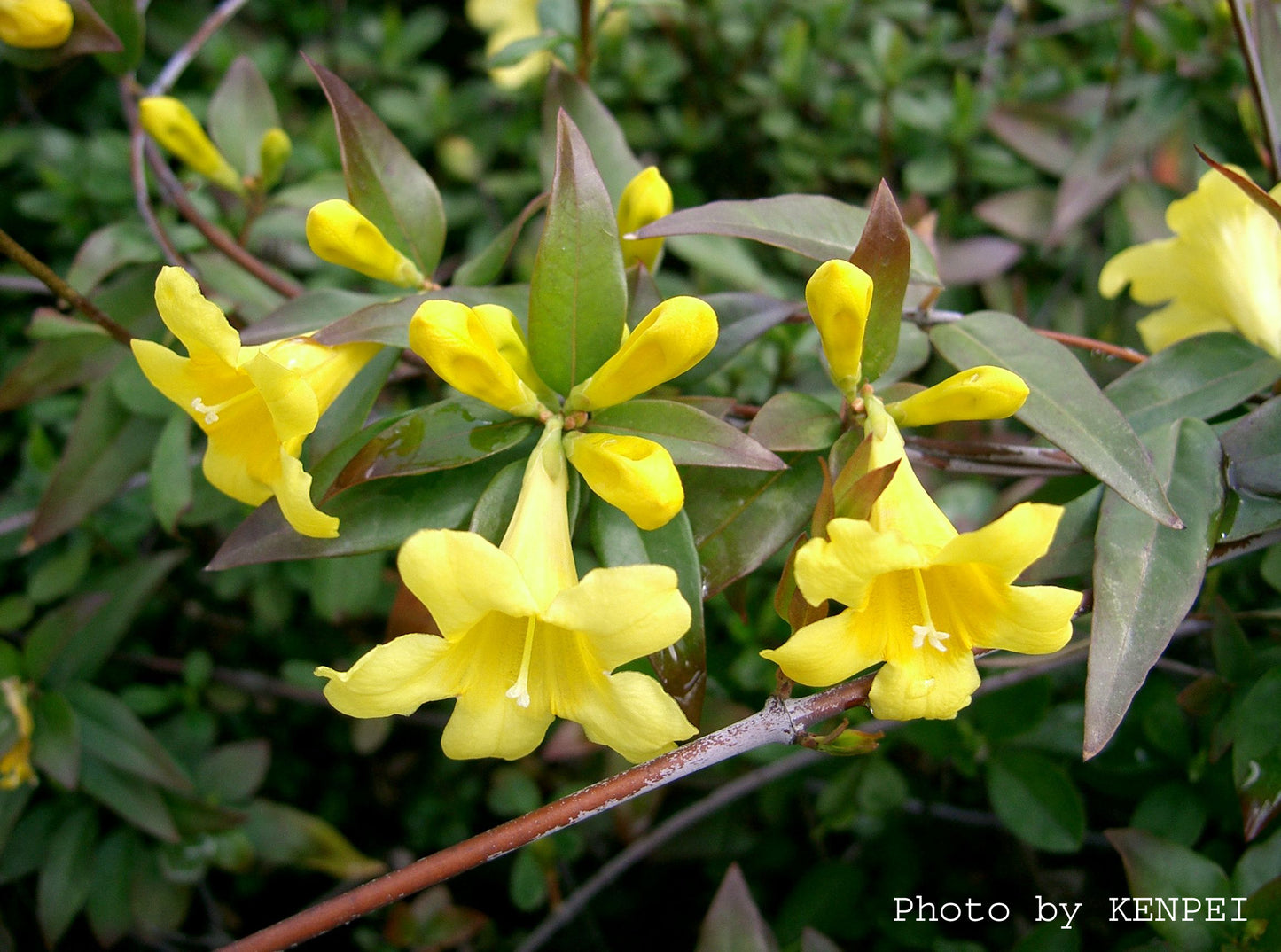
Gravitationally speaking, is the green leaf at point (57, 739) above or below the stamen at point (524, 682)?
below

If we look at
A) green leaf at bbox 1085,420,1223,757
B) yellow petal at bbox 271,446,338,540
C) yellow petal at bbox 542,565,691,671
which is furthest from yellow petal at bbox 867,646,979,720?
yellow petal at bbox 271,446,338,540

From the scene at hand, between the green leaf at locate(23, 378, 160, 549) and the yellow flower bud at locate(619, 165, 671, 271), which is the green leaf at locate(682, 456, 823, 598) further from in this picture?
the green leaf at locate(23, 378, 160, 549)

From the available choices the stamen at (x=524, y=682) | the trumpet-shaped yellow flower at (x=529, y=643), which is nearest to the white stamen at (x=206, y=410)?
the trumpet-shaped yellow flower at (x=529, y=643)

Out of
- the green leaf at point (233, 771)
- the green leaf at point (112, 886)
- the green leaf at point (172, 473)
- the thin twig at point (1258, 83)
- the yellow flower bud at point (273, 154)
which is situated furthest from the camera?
the green leaf at point (233, 771)

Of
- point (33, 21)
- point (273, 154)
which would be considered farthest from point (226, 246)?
point (33, 21)

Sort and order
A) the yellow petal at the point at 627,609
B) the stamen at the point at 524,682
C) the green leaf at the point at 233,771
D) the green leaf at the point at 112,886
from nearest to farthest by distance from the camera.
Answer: the yellow petal at the point at 627,609 < the stamen at the point at 524,682 < the green leaf at the point at 112,886 < the green leaf at the point at 233,771

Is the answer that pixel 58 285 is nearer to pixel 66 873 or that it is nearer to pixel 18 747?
pixel 18 747

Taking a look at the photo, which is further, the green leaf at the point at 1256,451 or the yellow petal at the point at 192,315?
the green leaf at the point at 1256,451

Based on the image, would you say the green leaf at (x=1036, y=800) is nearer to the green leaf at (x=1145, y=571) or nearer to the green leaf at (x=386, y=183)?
the green leaf at (x=1145, y=571)

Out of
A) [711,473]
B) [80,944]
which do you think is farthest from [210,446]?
[80,944]
